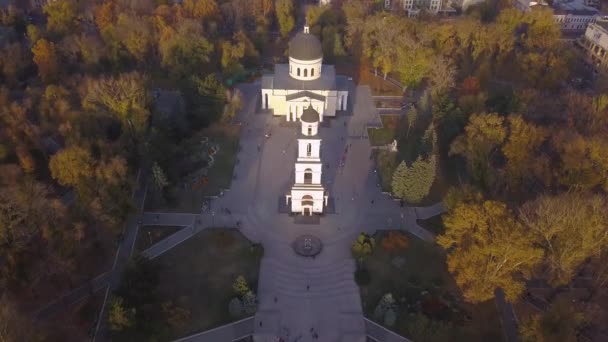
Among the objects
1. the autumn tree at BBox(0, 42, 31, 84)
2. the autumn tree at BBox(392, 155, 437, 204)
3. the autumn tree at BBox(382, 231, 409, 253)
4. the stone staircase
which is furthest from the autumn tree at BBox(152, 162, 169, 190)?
the autumn tree at BBox(0, 42, 31, 84)

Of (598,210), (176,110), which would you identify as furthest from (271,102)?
(598,210)

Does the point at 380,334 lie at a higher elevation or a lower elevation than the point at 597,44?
lower

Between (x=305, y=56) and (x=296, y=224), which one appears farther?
(x=305, y=56)

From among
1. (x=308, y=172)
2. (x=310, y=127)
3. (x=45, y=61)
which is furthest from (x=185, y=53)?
(x=310, y=127)

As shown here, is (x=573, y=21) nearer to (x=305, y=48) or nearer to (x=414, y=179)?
(x=305, y=48)

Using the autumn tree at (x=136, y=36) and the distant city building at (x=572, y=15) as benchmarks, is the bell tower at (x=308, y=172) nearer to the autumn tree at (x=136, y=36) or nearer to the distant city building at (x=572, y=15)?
the autumn tree at (x=136, y=36)

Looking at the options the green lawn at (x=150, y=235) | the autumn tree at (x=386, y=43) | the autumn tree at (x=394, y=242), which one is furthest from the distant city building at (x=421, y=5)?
the green lawn at (x=150, y=235)

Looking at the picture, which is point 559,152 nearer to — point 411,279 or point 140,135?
point 411,279

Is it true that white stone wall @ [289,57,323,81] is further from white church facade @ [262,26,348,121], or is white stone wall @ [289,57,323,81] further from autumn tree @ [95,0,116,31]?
autumn tree @ [95,0,116,31]
